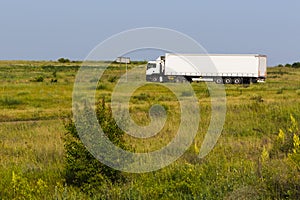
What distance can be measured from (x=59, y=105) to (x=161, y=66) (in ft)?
92.6

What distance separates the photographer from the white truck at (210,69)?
2101 inches

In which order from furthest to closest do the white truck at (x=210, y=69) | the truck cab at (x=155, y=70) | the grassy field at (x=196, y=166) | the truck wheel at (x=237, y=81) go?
the truck wheel at (x=237, y=81) → the truck cab at (x=155, y=70) → the white truck at (x=210, y=69) → the grassy field at (x=196, y=166)

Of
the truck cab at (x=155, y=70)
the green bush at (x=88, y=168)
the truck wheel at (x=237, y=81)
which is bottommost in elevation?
the green bush at (x=88, y=168)

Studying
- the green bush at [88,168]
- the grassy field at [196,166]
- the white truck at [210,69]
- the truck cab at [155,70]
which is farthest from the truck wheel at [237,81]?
the green bush at [88,168]

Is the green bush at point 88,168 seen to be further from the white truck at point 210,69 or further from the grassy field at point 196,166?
the white truck at point 210,69

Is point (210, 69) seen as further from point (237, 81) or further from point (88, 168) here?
point (88, 168)

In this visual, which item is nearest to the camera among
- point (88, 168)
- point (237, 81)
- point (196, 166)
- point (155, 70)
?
point (88, 168)

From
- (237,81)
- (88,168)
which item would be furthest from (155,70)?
(88,168)

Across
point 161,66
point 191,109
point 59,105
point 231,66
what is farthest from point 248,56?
point 191,109

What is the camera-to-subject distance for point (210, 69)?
5325cm

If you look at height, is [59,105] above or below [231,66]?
below

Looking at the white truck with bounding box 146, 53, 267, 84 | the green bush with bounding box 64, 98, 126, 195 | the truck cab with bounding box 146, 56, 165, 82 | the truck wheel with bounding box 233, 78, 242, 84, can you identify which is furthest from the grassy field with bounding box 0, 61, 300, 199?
the truck wheel with bounding box 233, 78, 242, 84

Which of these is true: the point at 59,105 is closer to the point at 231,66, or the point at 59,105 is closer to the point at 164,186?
the point at 164,186

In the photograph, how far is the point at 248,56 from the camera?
5456cm
